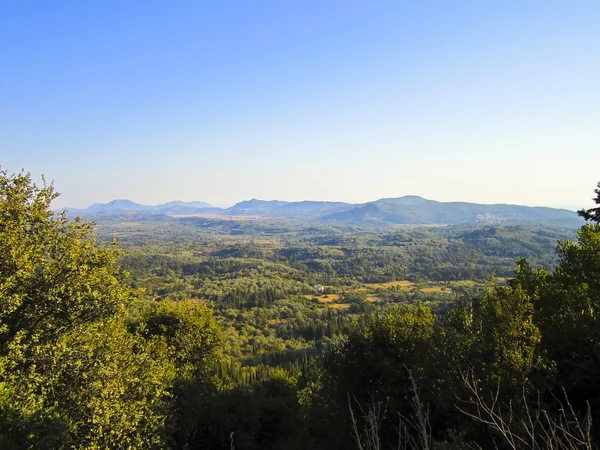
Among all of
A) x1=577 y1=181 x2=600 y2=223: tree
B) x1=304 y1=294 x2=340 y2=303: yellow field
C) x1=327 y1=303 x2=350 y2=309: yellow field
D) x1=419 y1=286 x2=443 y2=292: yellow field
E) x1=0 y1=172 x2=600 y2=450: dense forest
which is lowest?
x1=304 y1=294 x2=340 y2=303: yellow field

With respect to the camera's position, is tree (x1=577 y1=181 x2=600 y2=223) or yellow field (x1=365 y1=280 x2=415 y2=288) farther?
yellow field (x1=365 y1=280 x2=415 y2=288)

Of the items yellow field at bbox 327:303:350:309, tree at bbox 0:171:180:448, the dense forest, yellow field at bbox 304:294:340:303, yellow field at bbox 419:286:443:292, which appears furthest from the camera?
yellow field at bbox 419:286:443:292

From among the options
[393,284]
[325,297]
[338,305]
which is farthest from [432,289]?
[325,297]

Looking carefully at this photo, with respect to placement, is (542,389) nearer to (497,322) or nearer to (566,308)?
(497,322)

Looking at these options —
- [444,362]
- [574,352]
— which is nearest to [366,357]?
[444,362]

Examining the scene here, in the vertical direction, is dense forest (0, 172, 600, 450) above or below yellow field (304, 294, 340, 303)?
above

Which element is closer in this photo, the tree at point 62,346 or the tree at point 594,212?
the tree at point 62,346

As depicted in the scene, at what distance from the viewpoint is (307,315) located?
10981 cm

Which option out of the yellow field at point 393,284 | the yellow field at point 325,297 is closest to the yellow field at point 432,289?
the yellow field at point 393,284

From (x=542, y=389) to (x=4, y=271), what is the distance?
1887cm

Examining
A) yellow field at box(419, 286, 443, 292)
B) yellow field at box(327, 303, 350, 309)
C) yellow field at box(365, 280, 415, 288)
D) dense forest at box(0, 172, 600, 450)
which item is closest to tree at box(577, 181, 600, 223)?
dense forest at box(0, 172, 600, 450)

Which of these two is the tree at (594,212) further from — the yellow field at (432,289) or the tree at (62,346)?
the yellow field at (432,289)

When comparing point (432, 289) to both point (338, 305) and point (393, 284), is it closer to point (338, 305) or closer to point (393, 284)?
point (393, 284)

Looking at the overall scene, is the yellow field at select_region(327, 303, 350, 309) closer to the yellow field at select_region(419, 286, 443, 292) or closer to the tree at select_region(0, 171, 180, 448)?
the yellow field at select_region(419, 286, 443, 292)
